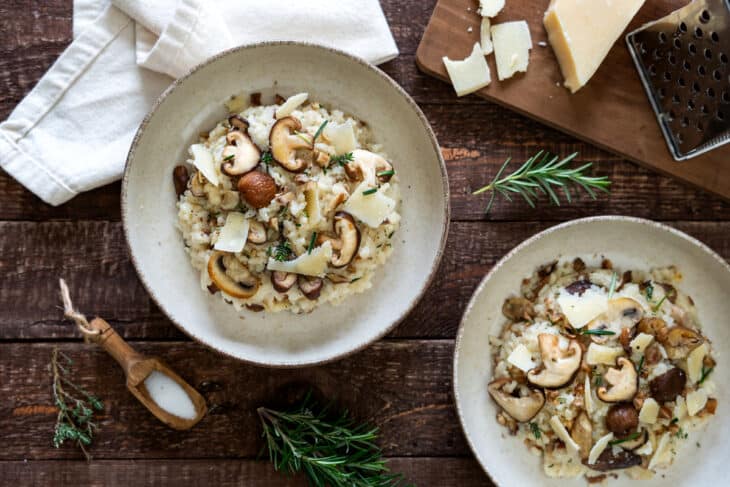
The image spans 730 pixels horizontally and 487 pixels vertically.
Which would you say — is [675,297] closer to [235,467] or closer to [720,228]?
[720,228]

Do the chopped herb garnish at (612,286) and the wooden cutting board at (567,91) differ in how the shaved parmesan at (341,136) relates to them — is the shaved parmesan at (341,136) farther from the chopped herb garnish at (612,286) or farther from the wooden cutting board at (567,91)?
the chopped herb garnish at (612,286)

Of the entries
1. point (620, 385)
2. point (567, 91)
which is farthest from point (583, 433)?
point (567, 91)

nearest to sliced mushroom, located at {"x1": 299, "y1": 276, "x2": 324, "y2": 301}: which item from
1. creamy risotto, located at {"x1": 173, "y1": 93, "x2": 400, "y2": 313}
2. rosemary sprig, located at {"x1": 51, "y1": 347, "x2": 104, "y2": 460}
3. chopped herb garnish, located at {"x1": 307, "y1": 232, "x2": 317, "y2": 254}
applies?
creamy risotto, located at {"x1": 173, "y1": 93, "x2": 400, "y2": 313}

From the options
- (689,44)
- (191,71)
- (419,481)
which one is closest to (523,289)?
(419,481)

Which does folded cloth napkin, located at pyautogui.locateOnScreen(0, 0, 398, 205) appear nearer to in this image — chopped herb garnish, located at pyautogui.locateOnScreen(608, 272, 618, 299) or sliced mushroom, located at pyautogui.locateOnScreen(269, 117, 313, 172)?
sliced mushroom, located at pyautogui.locateOnScreen(269, 117, 313, 172)

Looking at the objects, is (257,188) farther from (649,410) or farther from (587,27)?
(649,410)

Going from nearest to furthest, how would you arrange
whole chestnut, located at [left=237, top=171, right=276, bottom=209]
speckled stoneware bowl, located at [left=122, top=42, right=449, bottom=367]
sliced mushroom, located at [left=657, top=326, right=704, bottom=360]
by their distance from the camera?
whole chestnut, located at [left=237, top=171, right=276, bottom=209], speckled stoneware bowl, located at [left=122, top=42, right=449, bottom=367], sliced mushroom, located at [left=657, top=326, right=704, bottom=360]
